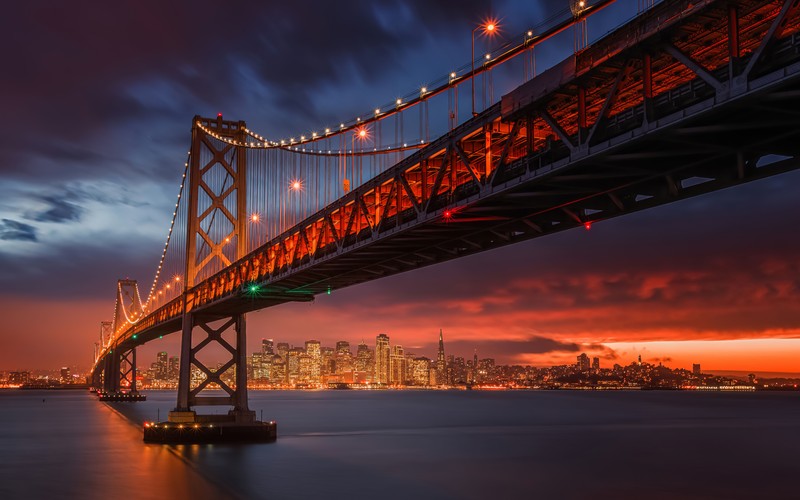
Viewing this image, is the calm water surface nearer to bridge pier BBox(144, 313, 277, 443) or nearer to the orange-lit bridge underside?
bridge pier BBox(144, 313, 277, 443)

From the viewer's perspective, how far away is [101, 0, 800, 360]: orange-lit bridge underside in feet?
45.9

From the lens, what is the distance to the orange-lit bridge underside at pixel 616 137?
45.9 ft

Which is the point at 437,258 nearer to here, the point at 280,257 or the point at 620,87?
the point at 280,257

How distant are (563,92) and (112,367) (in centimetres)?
12679

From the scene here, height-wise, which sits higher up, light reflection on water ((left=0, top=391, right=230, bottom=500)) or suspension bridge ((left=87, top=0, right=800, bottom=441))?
suspension bridge ((left=87, top=0, right=800, bottom=441))

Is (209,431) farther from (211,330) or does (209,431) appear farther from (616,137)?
(616,137)

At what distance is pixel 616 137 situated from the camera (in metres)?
16.1

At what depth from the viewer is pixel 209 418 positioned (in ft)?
144

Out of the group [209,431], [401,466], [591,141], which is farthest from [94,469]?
[591,141]

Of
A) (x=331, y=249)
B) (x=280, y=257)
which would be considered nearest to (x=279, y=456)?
(x=280, y=257)

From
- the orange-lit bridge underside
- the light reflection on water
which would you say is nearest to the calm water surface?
the light reflection on water

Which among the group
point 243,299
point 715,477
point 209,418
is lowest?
point 715,477

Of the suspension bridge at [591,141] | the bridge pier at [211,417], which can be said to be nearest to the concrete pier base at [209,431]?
the bridge pier at [211,417]

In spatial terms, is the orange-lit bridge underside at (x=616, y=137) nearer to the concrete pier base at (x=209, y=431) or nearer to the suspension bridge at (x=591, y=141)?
the suspension bridge at (x=591, y=141)
